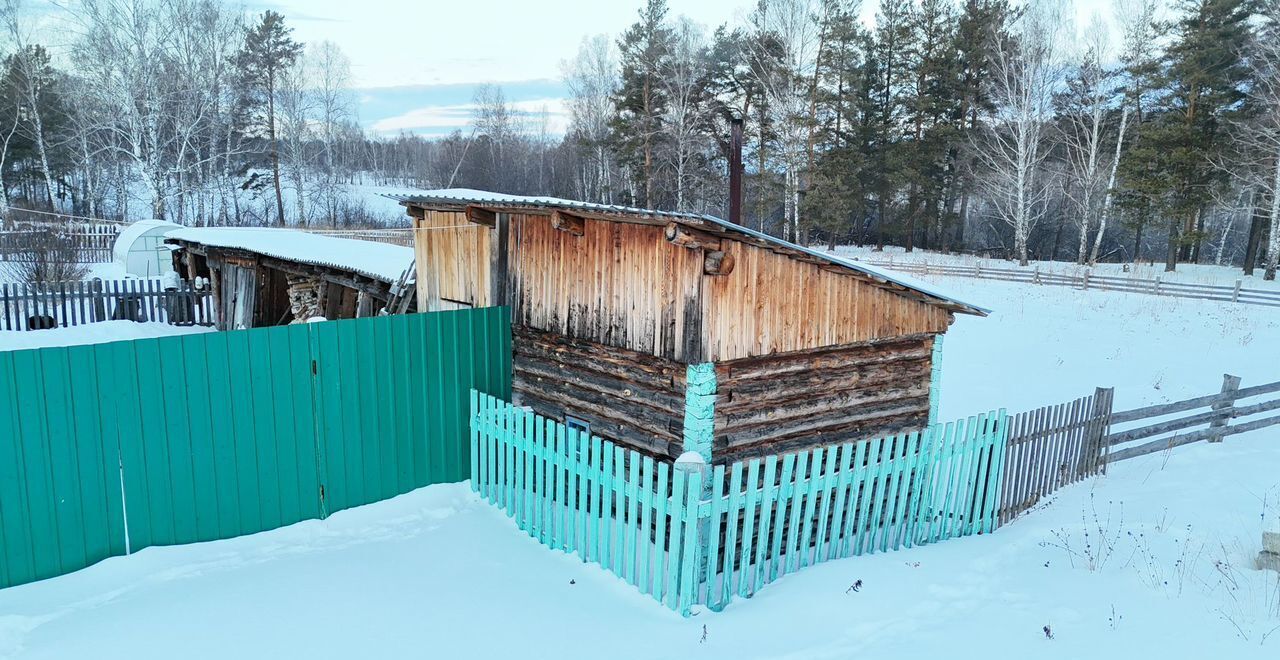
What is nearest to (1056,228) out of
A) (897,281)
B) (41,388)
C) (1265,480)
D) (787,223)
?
(787,223)

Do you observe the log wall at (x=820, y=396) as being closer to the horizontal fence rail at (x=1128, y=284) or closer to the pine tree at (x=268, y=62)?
the horizontal fence rail at (x=1128, y=284)

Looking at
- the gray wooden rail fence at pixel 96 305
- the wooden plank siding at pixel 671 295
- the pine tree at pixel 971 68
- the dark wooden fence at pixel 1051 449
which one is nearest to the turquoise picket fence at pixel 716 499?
the dark wooden fence at pixel 1051 449

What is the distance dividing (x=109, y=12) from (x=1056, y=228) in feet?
169

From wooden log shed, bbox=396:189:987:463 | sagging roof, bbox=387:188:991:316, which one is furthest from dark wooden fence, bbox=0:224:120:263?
wooden log shed, bbox=396:189:987:463

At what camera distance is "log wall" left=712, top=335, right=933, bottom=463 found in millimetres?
7023

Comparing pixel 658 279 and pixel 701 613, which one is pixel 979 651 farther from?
pixel 658 279

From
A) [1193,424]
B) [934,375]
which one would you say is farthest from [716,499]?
[1193,424]

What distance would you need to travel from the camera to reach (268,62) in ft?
149

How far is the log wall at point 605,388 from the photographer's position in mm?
6984

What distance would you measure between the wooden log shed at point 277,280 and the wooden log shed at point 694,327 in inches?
211

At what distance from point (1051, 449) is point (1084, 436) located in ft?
3.08

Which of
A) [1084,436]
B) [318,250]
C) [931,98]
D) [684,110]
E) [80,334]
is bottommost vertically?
[80,334]

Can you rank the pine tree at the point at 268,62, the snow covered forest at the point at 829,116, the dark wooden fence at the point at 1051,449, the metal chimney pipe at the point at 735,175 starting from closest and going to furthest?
the dark wooden fence at the point at 1051,449
the metal chimney pipe at the point at 735,175
the snow covered forest at the point at 829,116
the pine tree at the point at 268,62

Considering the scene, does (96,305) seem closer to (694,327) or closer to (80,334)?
(80,334)
